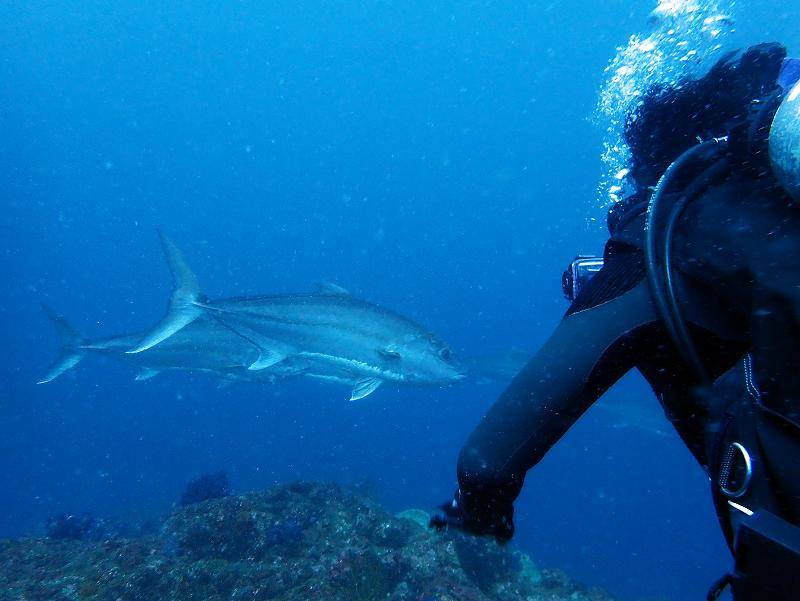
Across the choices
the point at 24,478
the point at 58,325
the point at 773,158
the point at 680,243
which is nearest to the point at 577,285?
the point at 680,243

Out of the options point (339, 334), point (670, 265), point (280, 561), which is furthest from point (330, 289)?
point (670, 265)

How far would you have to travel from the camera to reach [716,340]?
1.61m

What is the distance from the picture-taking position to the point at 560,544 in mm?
24250

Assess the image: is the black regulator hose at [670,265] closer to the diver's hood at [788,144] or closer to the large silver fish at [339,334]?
the diver's hood at [788,144]

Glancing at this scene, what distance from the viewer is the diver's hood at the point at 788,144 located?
122 cm

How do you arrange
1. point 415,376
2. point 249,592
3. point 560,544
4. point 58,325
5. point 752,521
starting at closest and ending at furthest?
point 752,521, point 249,592, point 415,376, point 58,325, point 560,544

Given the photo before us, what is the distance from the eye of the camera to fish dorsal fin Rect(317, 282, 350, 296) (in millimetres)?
8602

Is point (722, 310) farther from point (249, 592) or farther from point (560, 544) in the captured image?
point (560, 544)

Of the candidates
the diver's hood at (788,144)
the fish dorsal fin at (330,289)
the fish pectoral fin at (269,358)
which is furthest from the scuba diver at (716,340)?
the fish pectoral fin at (269,358)

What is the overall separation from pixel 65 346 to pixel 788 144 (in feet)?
49.5

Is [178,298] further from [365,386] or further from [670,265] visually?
[670,265]

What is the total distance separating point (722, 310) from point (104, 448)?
53.5 m

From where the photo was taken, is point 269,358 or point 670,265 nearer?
point 670,265

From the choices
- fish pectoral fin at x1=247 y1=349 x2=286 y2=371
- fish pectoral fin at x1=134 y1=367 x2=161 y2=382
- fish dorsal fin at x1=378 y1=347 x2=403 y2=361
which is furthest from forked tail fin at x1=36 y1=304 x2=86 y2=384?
fish dorsal fin at x1=378 y1=347 x2=403 y2=361
